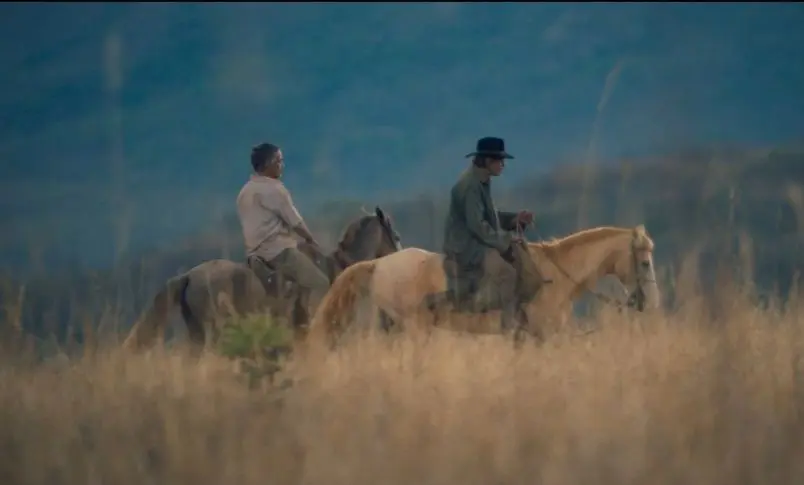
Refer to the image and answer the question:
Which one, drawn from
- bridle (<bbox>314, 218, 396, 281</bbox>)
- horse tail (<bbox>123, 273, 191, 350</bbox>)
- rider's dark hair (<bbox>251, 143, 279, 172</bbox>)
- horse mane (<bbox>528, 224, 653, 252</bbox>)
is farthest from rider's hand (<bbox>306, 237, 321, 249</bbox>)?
horse mane (<bbox>528, 224, 653, 252</bbox>)

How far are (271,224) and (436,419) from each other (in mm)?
2719

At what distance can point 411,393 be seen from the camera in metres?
4.34

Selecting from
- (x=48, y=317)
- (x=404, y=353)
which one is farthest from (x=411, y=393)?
(x=48, y=317)

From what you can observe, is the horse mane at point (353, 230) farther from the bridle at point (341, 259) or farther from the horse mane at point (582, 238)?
the horse mane at point (582, 238)

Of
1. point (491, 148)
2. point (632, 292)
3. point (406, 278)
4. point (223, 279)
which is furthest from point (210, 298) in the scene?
point (632, 292)

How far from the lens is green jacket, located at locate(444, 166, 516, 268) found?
6.22 meters

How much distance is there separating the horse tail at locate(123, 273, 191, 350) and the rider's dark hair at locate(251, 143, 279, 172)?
34.4 inches

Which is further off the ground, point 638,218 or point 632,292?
point 638,218

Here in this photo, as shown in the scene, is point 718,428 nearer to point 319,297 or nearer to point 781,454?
point 781,454

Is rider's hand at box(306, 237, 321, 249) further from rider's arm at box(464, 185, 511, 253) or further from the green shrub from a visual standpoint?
the green shrub

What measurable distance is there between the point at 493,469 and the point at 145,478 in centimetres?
130

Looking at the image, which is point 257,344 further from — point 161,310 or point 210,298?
point 161,310

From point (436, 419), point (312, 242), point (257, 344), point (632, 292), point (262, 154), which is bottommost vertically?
point (436, 419)

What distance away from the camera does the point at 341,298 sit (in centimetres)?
670
